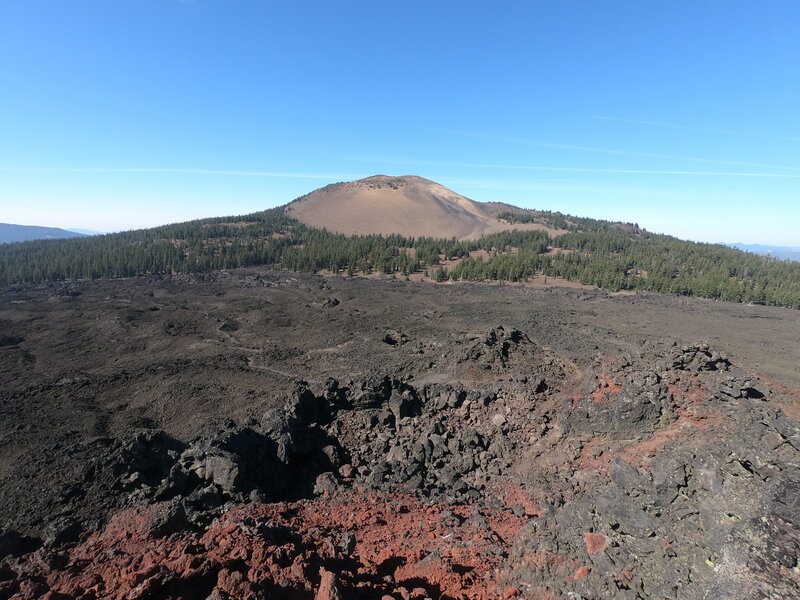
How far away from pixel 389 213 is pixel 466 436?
133 m

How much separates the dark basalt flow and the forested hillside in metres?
55.8

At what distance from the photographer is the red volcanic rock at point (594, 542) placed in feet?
27.0

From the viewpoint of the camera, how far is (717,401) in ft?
38.9

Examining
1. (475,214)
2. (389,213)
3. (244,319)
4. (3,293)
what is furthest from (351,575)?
(475,214)

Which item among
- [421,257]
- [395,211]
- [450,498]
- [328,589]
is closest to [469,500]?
[450,498]

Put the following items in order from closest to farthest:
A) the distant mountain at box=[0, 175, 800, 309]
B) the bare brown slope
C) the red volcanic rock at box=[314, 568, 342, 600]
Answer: the red volcanic rock at box=[314, 568, 342, 600] → the distant mountain at box=[0, 175, 800, 309] → the bare brown slope

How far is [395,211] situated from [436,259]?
64.3 meters

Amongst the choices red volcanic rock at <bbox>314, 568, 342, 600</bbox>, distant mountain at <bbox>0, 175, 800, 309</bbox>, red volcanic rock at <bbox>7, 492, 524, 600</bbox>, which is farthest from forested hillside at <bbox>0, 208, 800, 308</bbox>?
red volcanic rock at <bbox>314, 568, 342, 600</bbox>

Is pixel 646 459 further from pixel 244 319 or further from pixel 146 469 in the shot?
pixel 244 319

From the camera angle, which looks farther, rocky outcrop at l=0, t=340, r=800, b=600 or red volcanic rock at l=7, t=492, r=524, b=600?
rocky outcrop at l=0, t=340, r=800, b=600

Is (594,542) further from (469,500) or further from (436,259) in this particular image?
(436,259)

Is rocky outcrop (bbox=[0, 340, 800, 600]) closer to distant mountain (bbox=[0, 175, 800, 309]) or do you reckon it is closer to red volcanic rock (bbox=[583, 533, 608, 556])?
red volcanic rock (bbox=[583, 533, 608, 556])

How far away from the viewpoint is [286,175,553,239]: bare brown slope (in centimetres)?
13138

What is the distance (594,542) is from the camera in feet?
27.6
